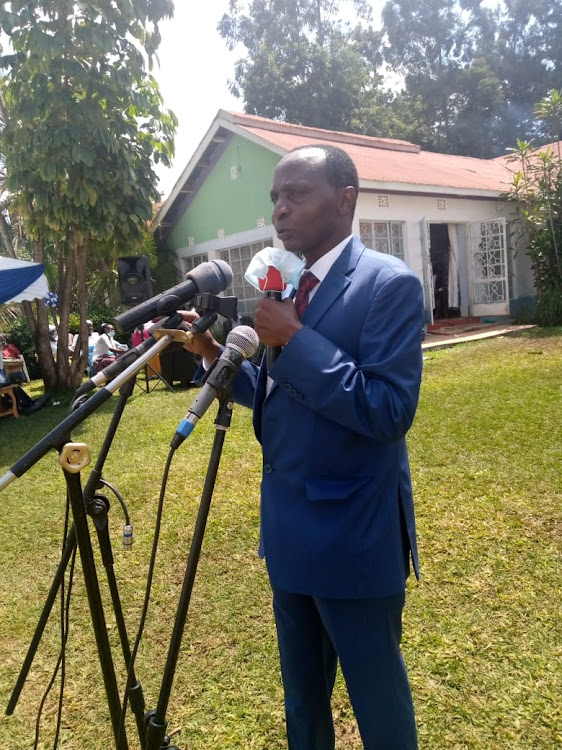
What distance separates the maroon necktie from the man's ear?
0.18 meters

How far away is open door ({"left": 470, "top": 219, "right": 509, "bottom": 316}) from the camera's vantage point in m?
12.7

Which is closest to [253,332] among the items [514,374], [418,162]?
[514,374]

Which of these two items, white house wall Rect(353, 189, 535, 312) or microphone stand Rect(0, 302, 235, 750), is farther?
white house wall Rect(353, 189, 535, 312)

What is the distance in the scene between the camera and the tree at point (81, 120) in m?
7.62

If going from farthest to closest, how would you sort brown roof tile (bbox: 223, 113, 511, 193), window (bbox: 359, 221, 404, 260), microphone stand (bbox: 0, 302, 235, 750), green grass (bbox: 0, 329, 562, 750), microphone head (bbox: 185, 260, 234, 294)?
brown roof tile (bbox: 223, 113, 511, 193) → window (bbox: 359, 221, 404, 260) → green grass (bbox: 0, 329, 562, 750) → microphone head (bbox: 185, 260, 234, 294) → microphone stand (bbox: 0, 302, 235, 750)

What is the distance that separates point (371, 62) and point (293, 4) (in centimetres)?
519

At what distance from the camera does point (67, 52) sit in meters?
7.87

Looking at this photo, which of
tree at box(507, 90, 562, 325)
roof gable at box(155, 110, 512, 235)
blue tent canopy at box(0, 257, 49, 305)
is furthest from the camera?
tree at box(507, 90, 562, 325)

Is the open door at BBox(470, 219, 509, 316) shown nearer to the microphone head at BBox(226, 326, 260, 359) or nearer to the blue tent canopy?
the blue tent canopy

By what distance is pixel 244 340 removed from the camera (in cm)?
136

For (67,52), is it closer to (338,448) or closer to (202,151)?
(202,151)

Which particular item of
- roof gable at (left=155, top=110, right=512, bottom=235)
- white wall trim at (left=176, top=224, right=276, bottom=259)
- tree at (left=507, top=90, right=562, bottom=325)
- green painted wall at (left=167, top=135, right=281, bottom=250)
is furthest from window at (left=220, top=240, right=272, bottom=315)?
tree at (left=507, top=90, right=562, bottom=325)

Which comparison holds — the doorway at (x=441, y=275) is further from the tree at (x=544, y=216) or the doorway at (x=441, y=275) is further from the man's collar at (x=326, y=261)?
the man's collar at (x=326, y=261)

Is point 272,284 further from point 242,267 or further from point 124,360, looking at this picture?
point 242,267
